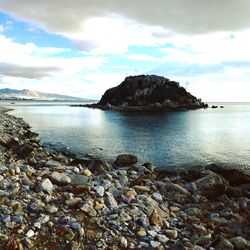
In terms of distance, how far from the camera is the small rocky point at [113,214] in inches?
527

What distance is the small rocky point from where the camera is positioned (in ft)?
44.0

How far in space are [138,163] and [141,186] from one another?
13895mm

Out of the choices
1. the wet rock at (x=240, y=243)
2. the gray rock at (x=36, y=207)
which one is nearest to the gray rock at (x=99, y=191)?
the gray rock at (x=36, y=207)

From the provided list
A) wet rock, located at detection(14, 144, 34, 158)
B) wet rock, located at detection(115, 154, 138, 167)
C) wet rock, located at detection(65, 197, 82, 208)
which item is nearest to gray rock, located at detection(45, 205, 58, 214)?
wet rock, located at detection(65, 197, 82, 208)

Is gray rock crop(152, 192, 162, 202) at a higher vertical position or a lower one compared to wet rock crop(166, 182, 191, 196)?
higher

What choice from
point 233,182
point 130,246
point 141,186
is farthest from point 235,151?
point 130,246

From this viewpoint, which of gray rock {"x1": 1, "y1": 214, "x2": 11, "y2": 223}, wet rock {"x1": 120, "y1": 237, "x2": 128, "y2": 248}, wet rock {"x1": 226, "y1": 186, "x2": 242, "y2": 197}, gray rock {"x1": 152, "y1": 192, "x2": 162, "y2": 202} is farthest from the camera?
wet rock {"x1": 226, "y1": 186, "x2": 242, "y2": 197}

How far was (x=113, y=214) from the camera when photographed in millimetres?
15641

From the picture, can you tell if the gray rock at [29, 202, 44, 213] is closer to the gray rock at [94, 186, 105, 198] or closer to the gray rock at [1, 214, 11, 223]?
the gray rock at [1, 214, 11, 223]

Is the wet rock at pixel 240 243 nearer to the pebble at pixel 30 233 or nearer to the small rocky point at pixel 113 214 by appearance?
the small rocky point at pixel 113 214

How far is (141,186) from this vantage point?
71.0 feet

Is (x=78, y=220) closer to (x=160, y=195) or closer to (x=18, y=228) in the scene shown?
(x=18, y=228)

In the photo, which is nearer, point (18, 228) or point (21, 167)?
point (18, 228)

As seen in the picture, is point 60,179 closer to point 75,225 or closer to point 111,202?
point 111,202
